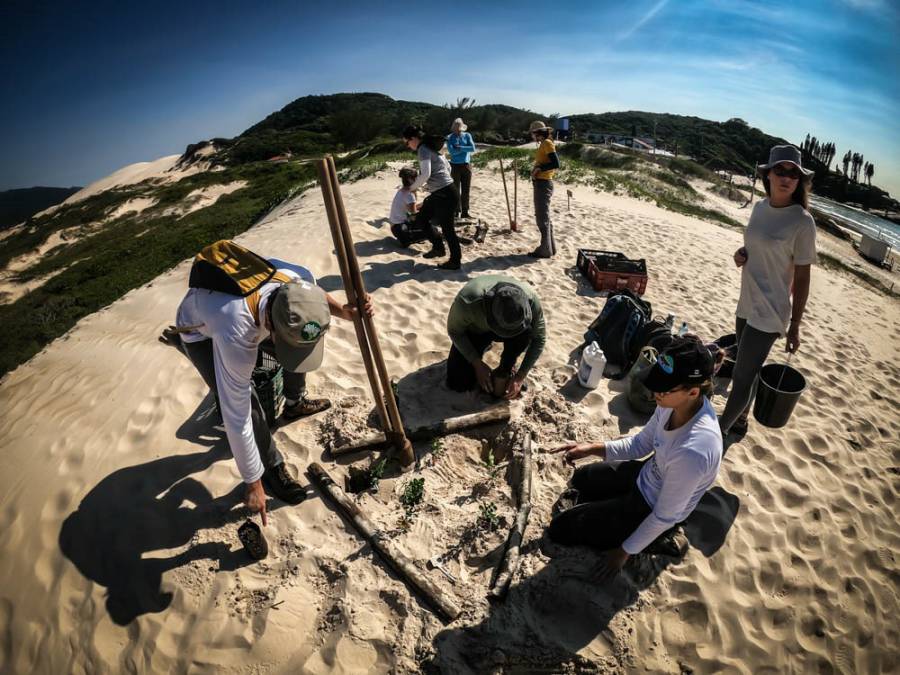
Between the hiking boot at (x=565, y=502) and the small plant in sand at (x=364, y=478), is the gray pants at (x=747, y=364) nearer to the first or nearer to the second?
the hiking boot at (x=565, y=502)

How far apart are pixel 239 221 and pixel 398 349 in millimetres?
12126

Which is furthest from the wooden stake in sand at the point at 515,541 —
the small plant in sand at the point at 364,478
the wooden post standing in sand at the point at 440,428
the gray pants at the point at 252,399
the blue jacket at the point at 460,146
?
the blue jacket at the point at 460,146

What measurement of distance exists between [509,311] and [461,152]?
21.0 ft

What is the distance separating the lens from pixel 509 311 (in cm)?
331

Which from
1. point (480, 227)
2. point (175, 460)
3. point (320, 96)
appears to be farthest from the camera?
point (320, 96)

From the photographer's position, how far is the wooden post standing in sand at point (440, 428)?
11.9 ft

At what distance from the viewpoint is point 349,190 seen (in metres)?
12.3

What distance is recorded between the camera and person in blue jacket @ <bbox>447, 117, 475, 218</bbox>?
8297 mm

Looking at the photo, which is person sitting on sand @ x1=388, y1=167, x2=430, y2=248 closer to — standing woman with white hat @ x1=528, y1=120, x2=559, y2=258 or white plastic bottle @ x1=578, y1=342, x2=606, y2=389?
standing woman with white hat @ x1=528, y1=120, x2=559, y2=258

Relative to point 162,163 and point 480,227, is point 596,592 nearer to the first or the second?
point 480,227

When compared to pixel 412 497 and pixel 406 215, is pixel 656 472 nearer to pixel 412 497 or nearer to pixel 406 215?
pixel 412 497

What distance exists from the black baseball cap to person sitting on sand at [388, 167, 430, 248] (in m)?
5.56

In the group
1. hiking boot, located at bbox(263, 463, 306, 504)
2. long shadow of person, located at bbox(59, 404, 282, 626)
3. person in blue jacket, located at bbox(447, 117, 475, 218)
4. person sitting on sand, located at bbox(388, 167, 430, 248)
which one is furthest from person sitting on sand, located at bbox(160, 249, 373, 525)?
person in blue jacket, located at bbox(447, 117, 475, 218)

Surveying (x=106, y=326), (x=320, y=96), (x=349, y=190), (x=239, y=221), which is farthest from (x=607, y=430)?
(x=320, y=96)
